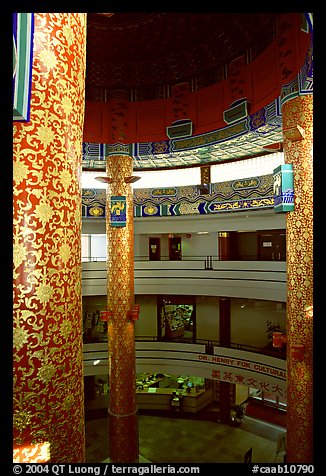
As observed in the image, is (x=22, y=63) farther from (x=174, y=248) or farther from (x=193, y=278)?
(x=174, y=248)

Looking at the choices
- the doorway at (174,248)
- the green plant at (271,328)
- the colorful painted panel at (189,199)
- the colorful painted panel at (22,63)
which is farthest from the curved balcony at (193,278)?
the colorful painted panel at (22,63)

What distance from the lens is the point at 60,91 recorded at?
5.65 feet

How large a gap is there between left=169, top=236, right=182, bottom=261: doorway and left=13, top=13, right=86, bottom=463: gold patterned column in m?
14.1

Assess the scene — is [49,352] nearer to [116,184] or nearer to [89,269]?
[116,184]


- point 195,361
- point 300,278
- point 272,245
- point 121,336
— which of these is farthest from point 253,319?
point 300,278

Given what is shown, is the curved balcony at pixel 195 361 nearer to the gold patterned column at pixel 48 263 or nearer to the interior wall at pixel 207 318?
the interior wall at pixel 207 318

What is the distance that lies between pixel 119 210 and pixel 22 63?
881 cm

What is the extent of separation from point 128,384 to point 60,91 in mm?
10059

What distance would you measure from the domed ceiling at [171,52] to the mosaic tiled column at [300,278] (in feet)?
6.39

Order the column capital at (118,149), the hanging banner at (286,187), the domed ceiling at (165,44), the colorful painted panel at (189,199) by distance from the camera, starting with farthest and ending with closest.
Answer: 1. the colorful painted panel at (189,199)
2. the column capital at (118,149)
3. the domed ceiling at (165,44)
4. the hanging banner at (286,187)

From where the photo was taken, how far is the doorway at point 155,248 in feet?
51.5

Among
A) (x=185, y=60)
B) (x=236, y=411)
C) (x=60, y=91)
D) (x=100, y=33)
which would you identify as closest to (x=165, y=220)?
(x=185, y=60)

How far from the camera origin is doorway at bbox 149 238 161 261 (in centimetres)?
1570

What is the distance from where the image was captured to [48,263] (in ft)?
5.29
